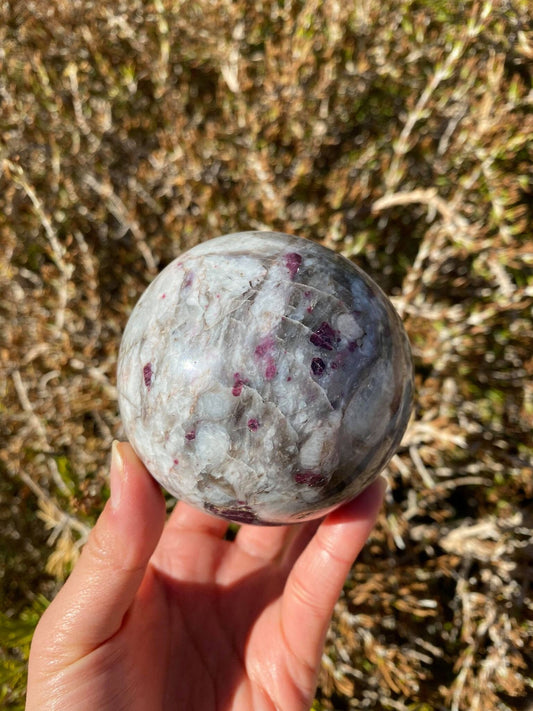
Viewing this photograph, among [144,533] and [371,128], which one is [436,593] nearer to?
Result: [144,533]

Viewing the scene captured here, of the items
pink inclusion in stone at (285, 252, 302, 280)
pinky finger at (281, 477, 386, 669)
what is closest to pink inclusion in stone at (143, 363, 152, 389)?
pink inclusion in stone at (285, 252, 302, 280)

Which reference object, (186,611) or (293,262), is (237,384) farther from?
(186,611)

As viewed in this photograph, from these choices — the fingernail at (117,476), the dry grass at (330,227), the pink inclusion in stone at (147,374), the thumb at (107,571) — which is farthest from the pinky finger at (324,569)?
the pink inclusion in stone at (147,374)

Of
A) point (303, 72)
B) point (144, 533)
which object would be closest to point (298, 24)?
point (303, 72)

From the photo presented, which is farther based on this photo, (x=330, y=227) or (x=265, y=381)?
(x=330, y=227)

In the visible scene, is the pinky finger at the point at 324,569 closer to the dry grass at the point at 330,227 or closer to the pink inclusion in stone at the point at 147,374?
the dry grass at the point at 330,227

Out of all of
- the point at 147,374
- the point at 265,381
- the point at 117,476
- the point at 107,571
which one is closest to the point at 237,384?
the point at 265,381
